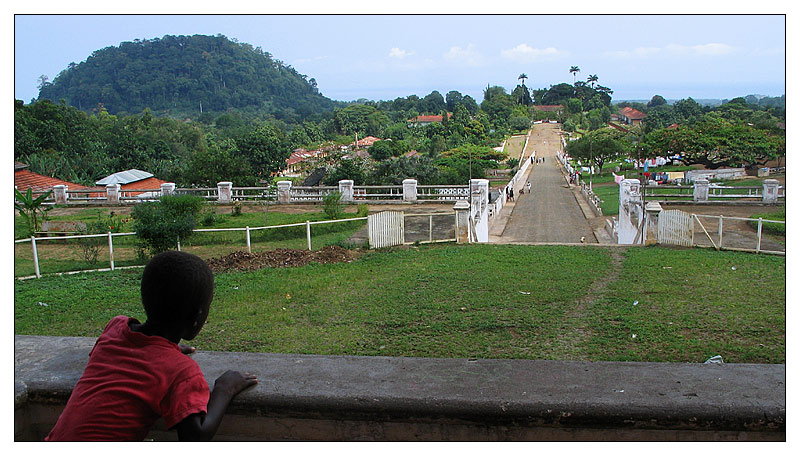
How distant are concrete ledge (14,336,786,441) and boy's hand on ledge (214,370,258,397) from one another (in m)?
0.03

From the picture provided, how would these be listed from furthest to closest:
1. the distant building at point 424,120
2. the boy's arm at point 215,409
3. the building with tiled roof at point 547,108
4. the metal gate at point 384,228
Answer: the building with tiled roof at point 547,108, the distant building at point 424,120, the metal gate at point 384,228, the boy's arm at point 215,409

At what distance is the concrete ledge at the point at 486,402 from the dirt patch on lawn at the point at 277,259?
305 inches

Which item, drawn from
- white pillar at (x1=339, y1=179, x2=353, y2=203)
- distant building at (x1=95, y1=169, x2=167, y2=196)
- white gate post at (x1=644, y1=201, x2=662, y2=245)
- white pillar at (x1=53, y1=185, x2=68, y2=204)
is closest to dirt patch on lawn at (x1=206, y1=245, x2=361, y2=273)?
white gate post at (x1=644, y1=201, x2=662, y2=245)

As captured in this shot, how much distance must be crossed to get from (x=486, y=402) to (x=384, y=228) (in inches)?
385

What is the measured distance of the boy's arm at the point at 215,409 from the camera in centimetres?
165

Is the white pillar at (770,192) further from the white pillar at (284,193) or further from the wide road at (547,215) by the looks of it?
the white pillar at (284,193)

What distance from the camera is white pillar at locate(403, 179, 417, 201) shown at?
21.6 meters

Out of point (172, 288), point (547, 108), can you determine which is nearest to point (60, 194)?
point (172, 288)

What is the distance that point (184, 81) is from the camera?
468ft

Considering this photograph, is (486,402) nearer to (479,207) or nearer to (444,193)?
(479,207)

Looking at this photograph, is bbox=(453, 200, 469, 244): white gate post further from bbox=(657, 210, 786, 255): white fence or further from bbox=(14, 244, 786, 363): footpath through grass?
bbox=(657, 210, 786, 255): white fence

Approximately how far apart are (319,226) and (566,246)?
661cm

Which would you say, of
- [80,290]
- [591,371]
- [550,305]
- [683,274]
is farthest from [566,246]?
[591,371]

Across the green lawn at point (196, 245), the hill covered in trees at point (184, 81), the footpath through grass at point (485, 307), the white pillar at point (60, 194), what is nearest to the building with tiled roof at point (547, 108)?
the hill covered in trees at point (184, 81)
